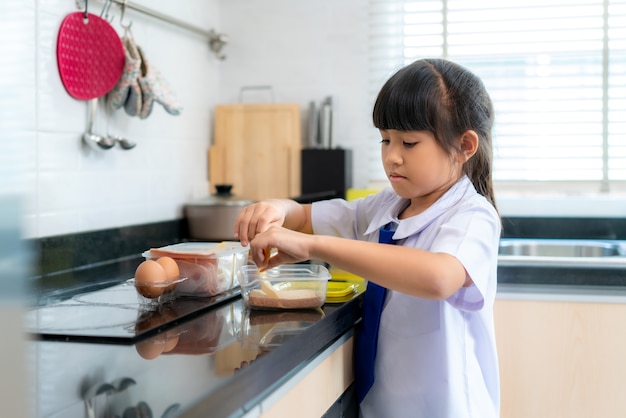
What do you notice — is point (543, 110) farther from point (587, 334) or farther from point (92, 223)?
point (92, 223)

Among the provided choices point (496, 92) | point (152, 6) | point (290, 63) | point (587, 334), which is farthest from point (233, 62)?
point (587, 334)

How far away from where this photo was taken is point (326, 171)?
83.5 inches

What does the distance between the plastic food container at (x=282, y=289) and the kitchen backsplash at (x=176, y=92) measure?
498mm

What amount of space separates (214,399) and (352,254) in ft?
1.12

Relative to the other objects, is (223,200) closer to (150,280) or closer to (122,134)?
(122,134)

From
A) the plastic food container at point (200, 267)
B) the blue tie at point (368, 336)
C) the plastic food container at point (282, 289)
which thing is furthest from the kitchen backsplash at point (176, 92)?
the blue tie at point (368, 336)

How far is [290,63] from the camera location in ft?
7.34

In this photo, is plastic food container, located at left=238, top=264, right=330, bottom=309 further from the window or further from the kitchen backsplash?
the window

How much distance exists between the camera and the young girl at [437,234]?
3.32 feet

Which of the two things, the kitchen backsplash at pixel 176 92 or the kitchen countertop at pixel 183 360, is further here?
the kitchen backsplash at pixel 176 92

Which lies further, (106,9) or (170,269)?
(106,9)

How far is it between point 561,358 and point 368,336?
54 cm

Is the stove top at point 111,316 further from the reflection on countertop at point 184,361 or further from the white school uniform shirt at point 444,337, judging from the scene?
the white school uniform shirt at point 444,337

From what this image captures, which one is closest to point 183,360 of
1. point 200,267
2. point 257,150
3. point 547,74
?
point 200,267
